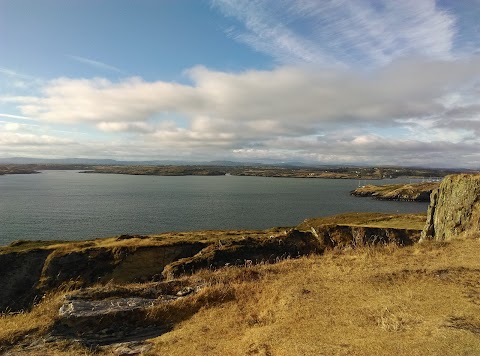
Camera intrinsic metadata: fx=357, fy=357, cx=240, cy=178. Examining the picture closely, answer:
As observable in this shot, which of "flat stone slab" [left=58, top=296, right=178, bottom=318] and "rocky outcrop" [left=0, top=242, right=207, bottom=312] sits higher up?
"flat stone slab" [left=58, top=296, right=178, bottom=318]

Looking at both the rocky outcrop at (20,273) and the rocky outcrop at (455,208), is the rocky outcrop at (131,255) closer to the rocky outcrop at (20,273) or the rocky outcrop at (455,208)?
the rocky outcrop at (20,273)

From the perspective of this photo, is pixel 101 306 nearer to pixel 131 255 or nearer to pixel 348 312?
pixel 348 312

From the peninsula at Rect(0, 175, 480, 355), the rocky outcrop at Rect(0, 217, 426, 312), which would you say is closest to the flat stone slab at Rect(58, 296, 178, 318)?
the peninsula at Rect(0, 175, 480, 355)

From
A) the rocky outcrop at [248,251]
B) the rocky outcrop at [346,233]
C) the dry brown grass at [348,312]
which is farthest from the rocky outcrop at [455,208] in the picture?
the dry brown grass at [348,312]

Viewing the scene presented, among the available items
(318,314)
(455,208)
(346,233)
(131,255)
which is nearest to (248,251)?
(346,233)

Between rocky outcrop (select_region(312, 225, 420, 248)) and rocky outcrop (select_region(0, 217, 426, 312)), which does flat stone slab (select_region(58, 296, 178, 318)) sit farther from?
rocky outcrop (select_region(312, 225, 420, 248))

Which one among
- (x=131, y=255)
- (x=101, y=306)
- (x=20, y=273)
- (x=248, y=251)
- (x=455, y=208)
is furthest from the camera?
(x=20, y=273)
